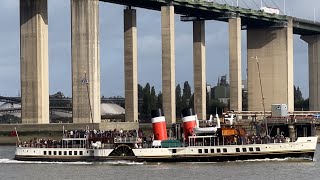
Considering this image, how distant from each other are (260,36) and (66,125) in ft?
205

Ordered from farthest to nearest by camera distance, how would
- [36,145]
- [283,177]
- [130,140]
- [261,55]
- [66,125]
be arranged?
[261,55], [66,125], [36,145], [130,140], [283,177]

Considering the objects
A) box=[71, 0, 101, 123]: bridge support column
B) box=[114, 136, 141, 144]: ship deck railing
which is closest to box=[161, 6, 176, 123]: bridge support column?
box=[71, 0, 101, 123]: bridge support column

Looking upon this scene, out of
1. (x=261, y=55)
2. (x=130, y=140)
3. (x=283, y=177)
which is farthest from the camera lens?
(x=261, y=55)

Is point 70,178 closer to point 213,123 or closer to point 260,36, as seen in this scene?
point 213,123

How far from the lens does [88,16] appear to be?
123 meters

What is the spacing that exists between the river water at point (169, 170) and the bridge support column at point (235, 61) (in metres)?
78.0

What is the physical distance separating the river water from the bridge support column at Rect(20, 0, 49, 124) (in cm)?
4746

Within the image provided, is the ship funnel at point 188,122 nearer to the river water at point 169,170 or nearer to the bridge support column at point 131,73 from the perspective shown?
the river water at point 169,170

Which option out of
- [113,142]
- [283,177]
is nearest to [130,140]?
[113,142]

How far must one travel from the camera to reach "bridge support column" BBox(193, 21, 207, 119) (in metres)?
153

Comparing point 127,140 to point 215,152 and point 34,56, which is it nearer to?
point 215,152

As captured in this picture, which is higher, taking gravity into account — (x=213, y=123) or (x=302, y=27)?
(x=302, y=27)

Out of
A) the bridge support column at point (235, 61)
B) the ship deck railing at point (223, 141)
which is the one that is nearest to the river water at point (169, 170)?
the ship deck railing at point (223, 141)

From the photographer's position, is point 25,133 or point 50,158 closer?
point 50,158
